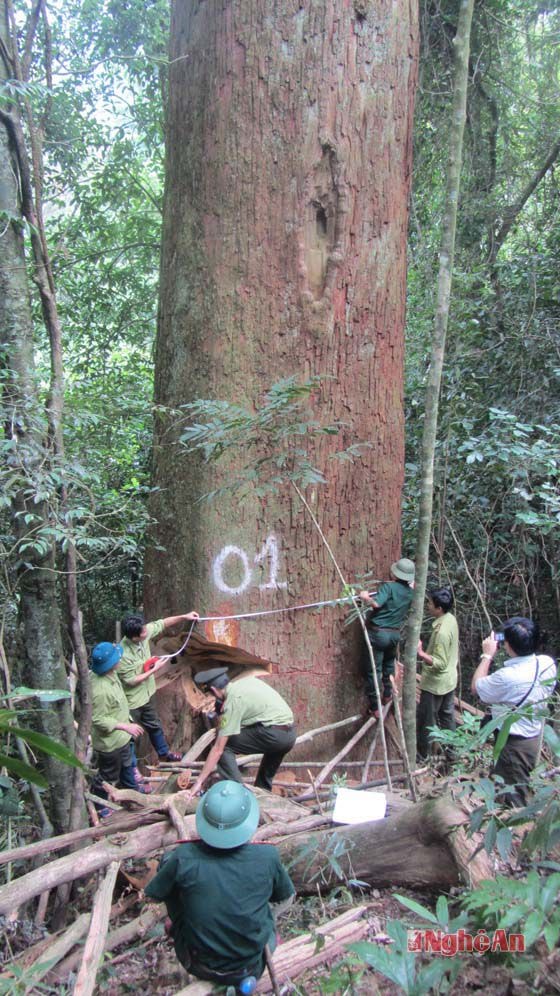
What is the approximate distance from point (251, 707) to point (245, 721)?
0.11m

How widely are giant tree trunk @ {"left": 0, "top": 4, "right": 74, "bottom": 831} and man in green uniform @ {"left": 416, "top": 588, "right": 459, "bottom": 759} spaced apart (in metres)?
2.98

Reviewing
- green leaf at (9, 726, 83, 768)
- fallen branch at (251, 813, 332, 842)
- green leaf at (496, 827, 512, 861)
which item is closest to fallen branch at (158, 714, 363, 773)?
fallen branch at (251, 813, 332, 842)

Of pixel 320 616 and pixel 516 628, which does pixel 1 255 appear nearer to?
pixel 320 616

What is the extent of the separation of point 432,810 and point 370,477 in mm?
2529

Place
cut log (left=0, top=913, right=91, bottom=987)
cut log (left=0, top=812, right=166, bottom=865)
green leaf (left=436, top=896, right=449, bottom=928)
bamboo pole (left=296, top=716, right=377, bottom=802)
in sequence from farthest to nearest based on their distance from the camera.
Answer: bamboo pole (left=296, top=716, right=377, bottom=802), cut log (left=0, top=812, right=166, bottom=865), cut log (left=0, top=913, right=91, bottom=987), green leaf (left=436, top=896, right=449, bottom=928)

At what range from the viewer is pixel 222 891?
9.01 feet

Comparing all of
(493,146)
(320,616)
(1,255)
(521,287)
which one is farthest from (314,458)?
(493,146)

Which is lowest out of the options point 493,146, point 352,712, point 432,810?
point 352,712

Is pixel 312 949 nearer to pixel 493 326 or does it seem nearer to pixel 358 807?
pixel 358 807

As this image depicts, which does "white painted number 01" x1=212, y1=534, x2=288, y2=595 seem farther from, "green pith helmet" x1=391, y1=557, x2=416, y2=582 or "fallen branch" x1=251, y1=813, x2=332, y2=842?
"fallen branch" x1=251, y1=813, x2=332, y2=842

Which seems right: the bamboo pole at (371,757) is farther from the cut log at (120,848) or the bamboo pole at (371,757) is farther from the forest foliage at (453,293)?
the forest foliage at (453,293)

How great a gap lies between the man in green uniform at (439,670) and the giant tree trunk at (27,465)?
2.98 metres

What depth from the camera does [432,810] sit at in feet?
10.9

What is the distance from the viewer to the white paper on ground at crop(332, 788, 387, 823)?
377 cm
